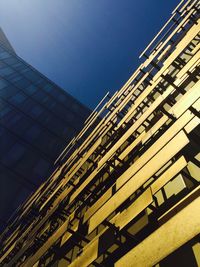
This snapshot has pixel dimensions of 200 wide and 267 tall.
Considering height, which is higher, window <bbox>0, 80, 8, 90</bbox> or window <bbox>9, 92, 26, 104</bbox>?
window <bbox>9, 92, 26, 104</bbox>

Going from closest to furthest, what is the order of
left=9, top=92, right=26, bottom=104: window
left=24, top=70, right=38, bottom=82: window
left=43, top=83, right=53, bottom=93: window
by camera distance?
left=9, top=92, right=26, bottom=104: window → left=43, top=83, right=53, bottom=93: window → left=24, top=70, right=38, bottom=82: window

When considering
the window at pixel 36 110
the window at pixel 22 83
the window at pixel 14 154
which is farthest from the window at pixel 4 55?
the window at pixel 14 154

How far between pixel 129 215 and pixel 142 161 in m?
0.76

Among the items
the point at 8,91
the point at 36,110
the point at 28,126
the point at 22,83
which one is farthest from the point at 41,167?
the point at 22,83

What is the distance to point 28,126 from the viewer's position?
758 inches

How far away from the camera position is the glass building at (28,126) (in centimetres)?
1471

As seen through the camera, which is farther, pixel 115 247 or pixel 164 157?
pixel 115 247

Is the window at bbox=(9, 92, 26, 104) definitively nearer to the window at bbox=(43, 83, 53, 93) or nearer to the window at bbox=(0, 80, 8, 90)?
the window at bbox=(0, 80, 8, 90)

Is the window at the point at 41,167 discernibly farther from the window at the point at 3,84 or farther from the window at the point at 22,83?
the window at the point at 22,83

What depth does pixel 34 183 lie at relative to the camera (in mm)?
15117

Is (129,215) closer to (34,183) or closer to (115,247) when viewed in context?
(115,247)

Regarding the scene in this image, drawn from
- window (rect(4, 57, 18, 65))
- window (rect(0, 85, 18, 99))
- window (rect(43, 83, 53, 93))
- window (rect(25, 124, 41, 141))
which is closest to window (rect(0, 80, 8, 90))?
window (rect(0, 85, 18, 99))

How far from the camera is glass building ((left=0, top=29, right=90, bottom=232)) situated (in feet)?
48.3

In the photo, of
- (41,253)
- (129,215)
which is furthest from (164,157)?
(41,253)
